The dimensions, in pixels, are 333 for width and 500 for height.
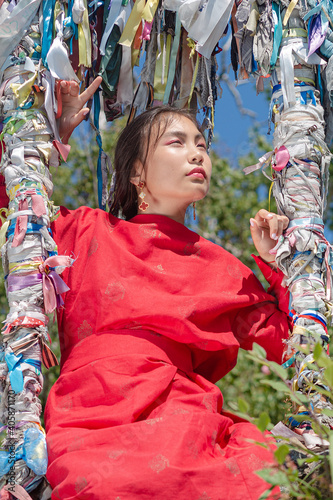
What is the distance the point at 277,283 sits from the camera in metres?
2.11

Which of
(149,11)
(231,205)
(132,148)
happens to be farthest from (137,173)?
(231,205)

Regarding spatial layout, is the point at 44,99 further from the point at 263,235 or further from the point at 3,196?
the point at 263,235

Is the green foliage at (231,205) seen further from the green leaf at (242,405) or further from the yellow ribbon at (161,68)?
the green leaf at (242,405)

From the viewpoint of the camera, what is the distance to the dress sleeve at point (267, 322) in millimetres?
2016

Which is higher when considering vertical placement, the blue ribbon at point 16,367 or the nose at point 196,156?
the nose at point 196,156

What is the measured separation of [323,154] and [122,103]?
2.48ft

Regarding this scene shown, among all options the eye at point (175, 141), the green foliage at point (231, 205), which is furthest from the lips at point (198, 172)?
the green foliage at point (231, 205)

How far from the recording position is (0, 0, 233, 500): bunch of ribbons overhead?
1.65 meters

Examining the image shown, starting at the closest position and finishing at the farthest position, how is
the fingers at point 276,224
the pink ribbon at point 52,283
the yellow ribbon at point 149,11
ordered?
the pink ribbon at point 52,283, the fingers at point 276,224, the yellow ribbon at point 149,11

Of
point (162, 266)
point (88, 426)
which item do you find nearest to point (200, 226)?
point (162, 266)

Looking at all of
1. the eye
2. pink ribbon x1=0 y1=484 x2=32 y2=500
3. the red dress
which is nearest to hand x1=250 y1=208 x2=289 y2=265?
the red dress

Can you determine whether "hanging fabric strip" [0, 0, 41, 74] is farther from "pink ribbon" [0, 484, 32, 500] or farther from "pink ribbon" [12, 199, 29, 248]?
"pink ribbon" [0, 484, 32, 500]

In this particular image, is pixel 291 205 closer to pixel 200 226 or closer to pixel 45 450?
pixel 45 450

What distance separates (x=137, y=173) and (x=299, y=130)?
1.92 feet
